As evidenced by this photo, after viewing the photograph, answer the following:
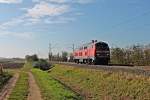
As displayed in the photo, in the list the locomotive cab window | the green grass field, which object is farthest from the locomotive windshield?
the green grass field

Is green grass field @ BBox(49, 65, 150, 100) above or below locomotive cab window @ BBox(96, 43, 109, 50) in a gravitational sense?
below

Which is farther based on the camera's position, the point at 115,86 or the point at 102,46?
the point at 102,46

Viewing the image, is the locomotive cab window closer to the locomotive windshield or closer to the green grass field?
the locomotive windshield

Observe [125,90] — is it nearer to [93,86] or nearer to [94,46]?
[93,86]

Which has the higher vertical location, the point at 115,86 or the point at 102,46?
the point at 102,46

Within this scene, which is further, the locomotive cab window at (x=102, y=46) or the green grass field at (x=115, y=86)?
the locomotive cab window at (x=102, y=46)

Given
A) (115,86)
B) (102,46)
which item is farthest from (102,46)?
(115,86)

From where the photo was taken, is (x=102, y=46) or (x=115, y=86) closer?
(x=115, y=86)

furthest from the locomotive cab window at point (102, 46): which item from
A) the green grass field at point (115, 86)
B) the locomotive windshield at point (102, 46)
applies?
the green grass field at point (115, 86)

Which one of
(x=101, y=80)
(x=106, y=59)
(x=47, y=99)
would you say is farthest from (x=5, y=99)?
(x=106, y=59)

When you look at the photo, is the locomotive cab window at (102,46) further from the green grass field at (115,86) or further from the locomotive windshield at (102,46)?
the green grass field at (115,86)

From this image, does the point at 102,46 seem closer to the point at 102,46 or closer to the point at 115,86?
the point at 102,46

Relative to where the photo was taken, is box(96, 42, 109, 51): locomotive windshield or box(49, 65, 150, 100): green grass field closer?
box(49, 65, 150, 100): green grass field

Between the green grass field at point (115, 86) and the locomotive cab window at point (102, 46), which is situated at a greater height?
the locomotive cab window at point (102, 46)
